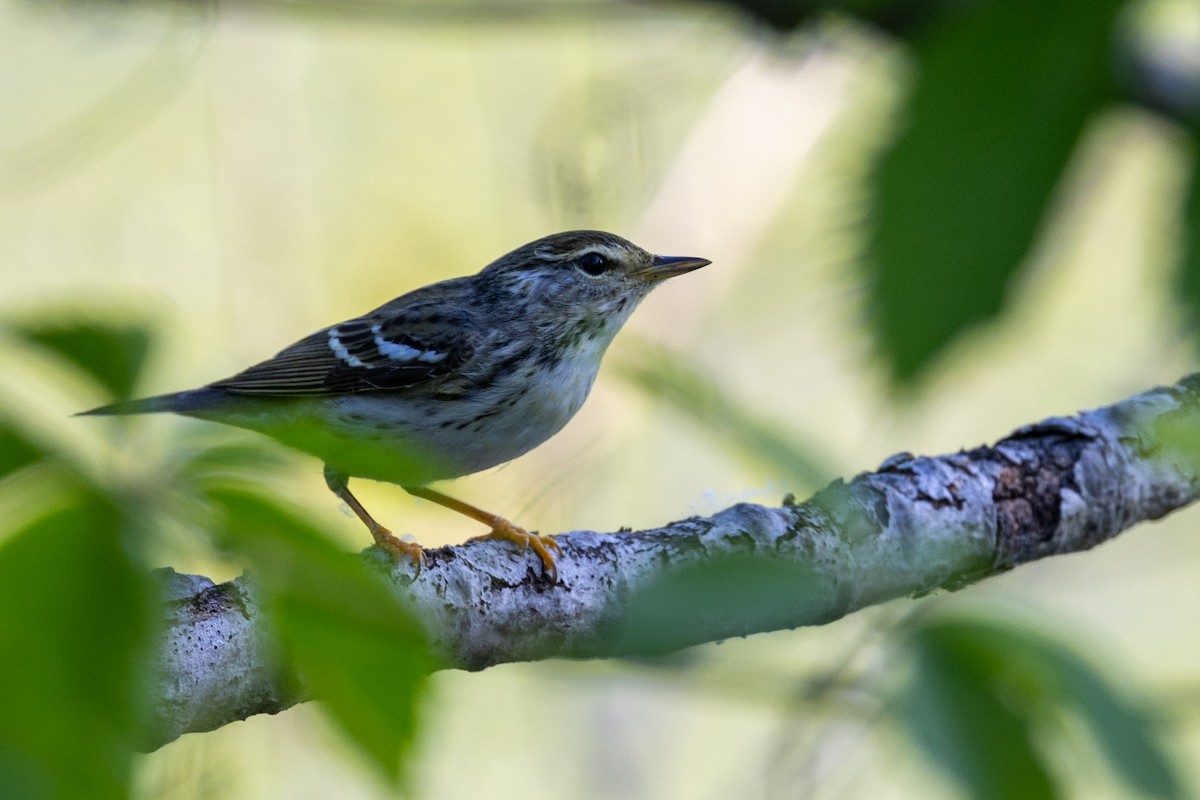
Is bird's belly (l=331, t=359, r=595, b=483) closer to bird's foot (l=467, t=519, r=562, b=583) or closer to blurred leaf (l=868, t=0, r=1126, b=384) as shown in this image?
bird's foot (l=467, t=519, r=562, b=583)

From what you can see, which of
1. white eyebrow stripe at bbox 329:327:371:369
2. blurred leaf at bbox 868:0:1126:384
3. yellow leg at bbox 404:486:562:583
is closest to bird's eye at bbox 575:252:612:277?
white eyebrow stripe at bbox 329:327:371:369

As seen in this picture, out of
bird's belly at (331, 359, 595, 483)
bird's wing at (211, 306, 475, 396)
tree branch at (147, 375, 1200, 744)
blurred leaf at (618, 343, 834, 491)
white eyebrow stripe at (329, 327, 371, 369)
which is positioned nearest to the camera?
blurred leaf at (618, 343, 834, 491)

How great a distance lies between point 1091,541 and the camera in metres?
3.09

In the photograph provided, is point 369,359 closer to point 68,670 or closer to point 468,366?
point 468,366

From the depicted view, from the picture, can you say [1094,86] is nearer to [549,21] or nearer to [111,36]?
[549,21]

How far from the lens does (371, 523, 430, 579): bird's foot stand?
243cm

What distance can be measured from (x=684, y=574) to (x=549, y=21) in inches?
135

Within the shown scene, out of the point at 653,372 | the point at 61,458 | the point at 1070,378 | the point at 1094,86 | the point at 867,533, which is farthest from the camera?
the point at 1070,378

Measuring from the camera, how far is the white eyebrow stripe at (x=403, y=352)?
382 cm

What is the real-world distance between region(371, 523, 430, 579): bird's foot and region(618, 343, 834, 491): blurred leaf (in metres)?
1.29

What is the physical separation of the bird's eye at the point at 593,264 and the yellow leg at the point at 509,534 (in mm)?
995

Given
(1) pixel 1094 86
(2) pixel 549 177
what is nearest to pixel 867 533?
(1) pixel 1094 86

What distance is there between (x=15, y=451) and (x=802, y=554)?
5.24 ft

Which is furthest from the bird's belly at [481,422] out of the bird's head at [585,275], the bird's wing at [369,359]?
the bird's head at [585,275]
